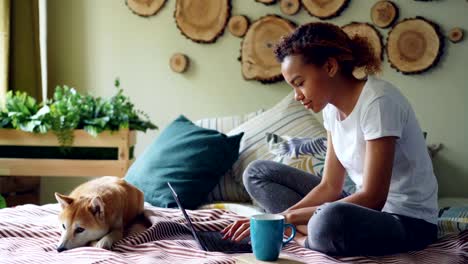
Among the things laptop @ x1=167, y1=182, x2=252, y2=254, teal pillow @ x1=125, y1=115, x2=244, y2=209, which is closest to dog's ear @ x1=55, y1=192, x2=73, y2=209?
laptop @ x1=167, y1=182, x2=252, y2=254

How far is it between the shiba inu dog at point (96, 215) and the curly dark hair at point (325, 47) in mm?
695

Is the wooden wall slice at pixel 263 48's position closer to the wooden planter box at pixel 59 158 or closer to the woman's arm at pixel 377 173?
the wooden planter box at pixel 59 158

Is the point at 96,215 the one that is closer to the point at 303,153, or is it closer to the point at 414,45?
the point at 303,153

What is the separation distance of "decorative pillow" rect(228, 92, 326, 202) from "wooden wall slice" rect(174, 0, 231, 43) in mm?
609

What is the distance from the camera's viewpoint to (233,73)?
2957mm

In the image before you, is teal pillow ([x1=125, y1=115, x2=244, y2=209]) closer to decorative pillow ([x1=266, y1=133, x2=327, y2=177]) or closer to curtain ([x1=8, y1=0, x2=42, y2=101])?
decorative pillow ([x1=266, y1=133, x2=327, y2=177])

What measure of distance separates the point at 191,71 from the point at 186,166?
942mm

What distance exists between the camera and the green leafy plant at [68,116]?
2639mm

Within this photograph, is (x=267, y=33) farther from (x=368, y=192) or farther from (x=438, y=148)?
(x=368, y=192)

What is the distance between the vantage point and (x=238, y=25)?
289cm

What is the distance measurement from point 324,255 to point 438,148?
4.17 feet

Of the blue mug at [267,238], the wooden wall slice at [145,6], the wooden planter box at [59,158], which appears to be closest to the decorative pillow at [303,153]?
the wooden planter box at [59,158]

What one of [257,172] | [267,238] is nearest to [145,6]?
[257,172]

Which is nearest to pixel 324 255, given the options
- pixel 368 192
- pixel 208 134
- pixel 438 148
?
pixel 368 192
